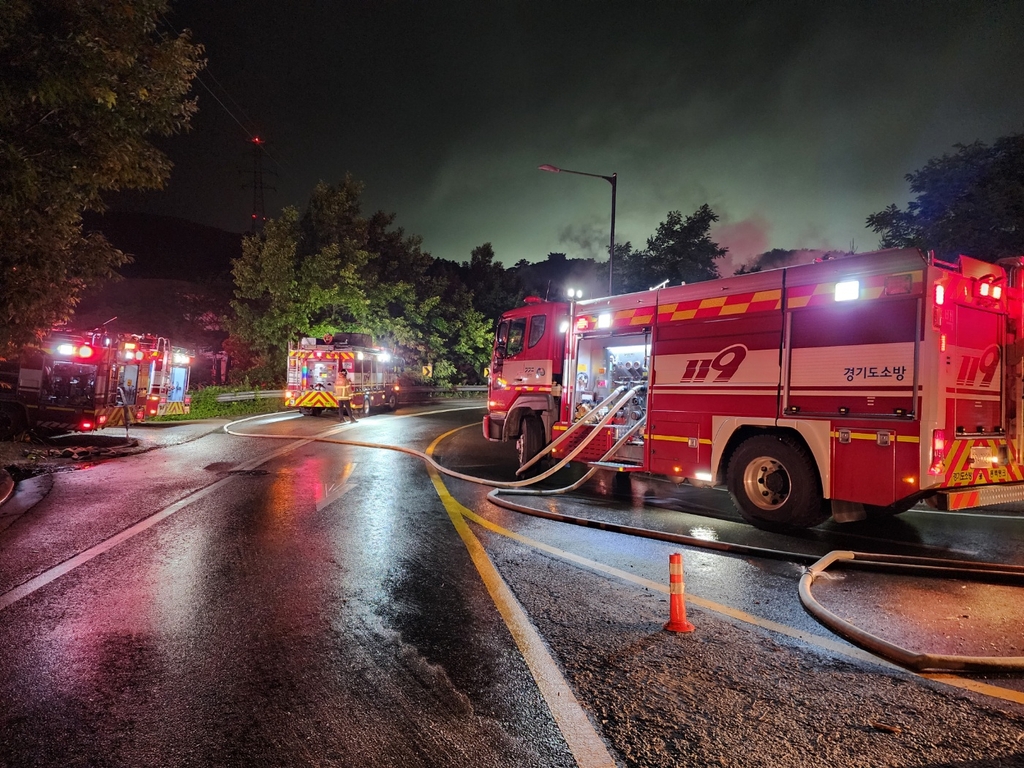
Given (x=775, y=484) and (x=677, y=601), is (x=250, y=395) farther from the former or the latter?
(x=677, y=601)

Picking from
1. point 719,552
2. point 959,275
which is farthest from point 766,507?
point 959,275

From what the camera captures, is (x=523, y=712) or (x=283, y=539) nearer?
(x=523, y=712)

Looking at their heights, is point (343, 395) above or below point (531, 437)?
above

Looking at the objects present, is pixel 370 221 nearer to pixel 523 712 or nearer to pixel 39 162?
pixel 39 162

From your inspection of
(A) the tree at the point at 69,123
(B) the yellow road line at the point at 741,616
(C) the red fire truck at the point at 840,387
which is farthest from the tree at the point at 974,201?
(A) the tree at the point at 69,123

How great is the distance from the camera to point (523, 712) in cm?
315

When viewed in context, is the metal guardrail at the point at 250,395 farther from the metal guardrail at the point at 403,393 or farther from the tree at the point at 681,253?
the tree at the point at 681,253

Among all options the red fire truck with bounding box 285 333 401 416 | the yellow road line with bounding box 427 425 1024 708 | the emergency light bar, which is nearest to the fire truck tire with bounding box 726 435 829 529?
the yellow road line with bounding box 427 425 1024 708

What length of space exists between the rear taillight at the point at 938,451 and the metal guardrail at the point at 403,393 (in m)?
24.0

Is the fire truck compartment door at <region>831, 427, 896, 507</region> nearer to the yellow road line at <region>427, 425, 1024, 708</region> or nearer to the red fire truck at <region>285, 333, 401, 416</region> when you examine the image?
the yellow road line at <region>427, 425, 1024, 708</region>

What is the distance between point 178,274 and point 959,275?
63.0 m

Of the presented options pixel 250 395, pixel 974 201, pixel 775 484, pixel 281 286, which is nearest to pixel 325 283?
pixel 281 286

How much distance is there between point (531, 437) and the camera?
11703 mm

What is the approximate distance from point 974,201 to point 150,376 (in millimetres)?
21529
